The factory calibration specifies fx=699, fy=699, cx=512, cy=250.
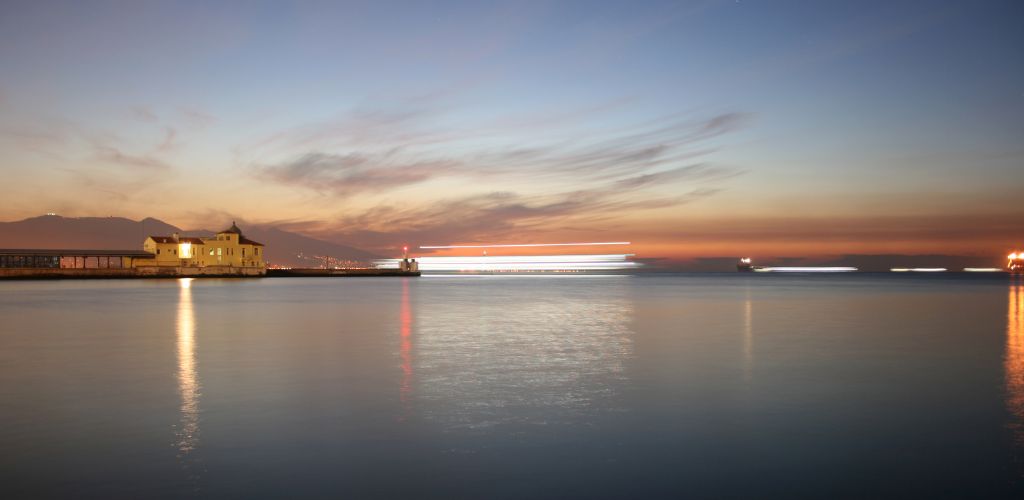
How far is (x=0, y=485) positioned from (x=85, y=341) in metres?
19.1

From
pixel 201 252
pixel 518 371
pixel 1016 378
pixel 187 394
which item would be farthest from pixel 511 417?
pixel 201 252

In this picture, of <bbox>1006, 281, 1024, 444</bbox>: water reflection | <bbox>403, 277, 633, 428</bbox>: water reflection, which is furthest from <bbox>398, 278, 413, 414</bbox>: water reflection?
<bbox>1006, 281, 1024, 444</bbox>: water reflection

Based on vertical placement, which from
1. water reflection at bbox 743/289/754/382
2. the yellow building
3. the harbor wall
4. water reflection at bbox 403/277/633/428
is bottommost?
water reflection at bbox 743/289/754/382

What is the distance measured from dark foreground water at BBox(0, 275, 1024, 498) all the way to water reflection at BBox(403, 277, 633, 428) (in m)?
0.10

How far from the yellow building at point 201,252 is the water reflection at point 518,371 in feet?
368

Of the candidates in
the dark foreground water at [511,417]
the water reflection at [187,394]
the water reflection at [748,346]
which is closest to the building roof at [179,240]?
the water reflection at [187,394]

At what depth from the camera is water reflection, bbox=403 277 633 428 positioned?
12438mm

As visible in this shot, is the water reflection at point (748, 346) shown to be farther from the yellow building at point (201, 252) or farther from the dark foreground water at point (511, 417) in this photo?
the yellow building at point (201, 252)

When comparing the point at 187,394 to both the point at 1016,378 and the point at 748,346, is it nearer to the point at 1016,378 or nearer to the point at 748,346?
the point at 748,346

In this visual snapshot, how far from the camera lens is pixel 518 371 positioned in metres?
17.1

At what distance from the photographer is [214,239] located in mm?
132625

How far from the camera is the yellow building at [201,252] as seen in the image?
130 metres

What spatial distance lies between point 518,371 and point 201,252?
130 meters

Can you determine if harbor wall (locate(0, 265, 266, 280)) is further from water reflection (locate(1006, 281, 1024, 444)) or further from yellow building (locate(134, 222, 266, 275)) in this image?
water reflection (locate(1006, 281, 1024, 444))
